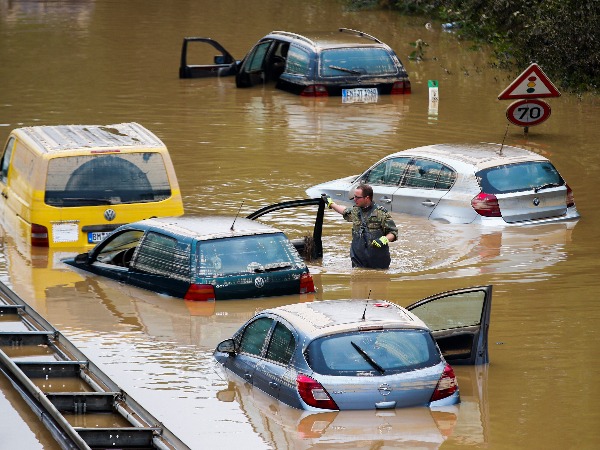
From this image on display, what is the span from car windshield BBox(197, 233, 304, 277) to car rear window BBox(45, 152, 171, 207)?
314cm

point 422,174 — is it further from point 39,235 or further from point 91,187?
point 39,235

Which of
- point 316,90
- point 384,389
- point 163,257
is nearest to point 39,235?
point 163,257

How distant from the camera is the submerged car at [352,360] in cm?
1255

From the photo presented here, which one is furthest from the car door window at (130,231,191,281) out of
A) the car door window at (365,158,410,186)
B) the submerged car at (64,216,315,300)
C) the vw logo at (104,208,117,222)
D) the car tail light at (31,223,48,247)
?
the car door window at (365,158,410,186)

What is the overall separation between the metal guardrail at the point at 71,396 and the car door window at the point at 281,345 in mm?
1241

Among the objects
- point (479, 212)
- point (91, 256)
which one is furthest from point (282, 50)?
point (91, 256)

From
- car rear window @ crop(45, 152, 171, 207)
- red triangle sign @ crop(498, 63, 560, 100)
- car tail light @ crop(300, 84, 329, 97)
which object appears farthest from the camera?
car tail light @ crop(300, 84, 329, 97)

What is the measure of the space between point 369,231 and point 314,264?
4.40ft

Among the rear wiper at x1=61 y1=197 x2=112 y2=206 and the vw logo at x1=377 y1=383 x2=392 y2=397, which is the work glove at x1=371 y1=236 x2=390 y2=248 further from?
the vw logo at x1=377 y1=383 x2=392 y2=397

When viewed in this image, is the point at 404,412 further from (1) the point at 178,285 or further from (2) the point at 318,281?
(2) the point at 318,281

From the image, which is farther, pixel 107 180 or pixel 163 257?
pixel 107 180

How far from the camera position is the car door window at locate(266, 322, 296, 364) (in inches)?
513

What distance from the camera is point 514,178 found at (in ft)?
70.0

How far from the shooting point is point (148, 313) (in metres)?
17.0
